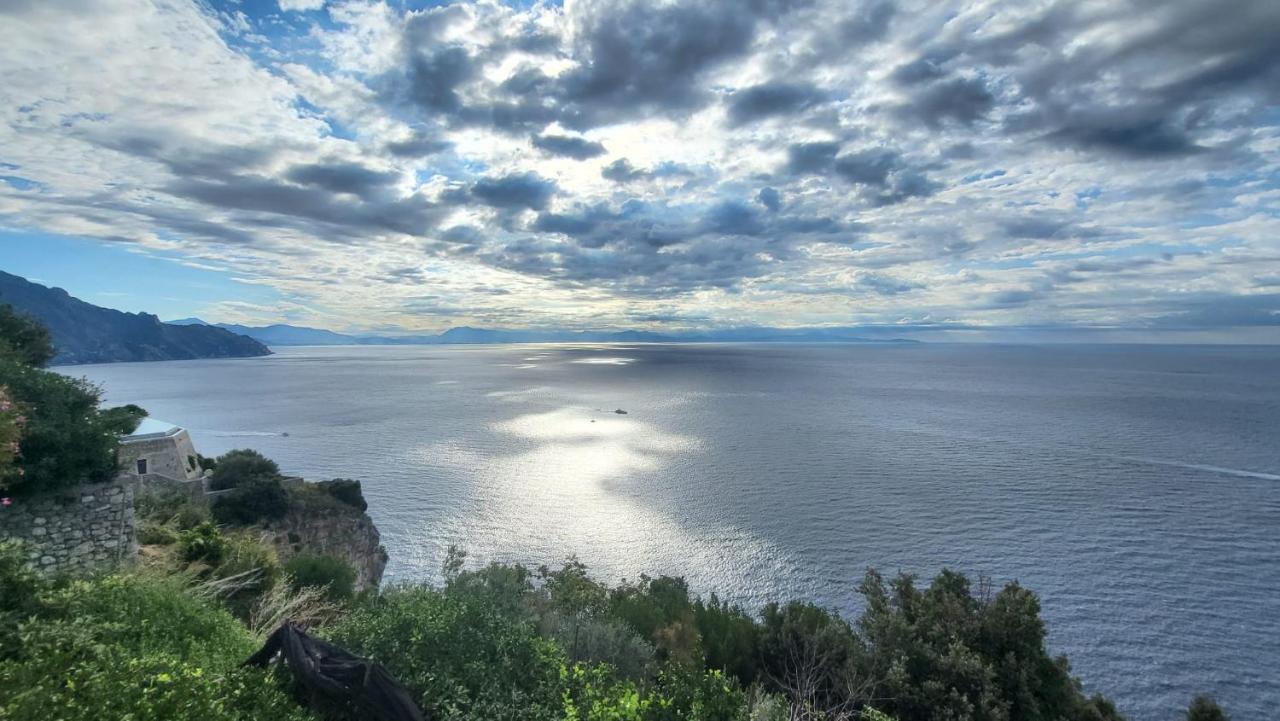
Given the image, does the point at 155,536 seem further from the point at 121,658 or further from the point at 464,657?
the point at 464,657

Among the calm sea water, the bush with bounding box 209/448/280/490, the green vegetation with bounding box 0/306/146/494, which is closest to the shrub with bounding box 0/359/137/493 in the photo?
the green vegetation with bounding box 0/306/146/494

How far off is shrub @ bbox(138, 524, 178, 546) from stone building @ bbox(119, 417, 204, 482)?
17.8 m

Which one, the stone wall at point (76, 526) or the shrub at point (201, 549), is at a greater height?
the stone wall at point (76, 526)

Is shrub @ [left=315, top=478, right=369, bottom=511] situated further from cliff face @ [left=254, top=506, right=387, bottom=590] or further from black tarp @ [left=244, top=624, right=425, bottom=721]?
black tarp @ [left=244, top=624, right=425, bottom=721]

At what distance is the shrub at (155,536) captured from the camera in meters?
18.5

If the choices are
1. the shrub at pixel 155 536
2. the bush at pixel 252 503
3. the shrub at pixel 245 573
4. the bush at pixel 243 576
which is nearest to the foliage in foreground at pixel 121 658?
the bush at pixel 243 576

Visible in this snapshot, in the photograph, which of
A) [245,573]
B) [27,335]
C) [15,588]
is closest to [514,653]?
[15,588]

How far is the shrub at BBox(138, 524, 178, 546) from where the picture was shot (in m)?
18.5

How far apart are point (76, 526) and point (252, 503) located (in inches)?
897

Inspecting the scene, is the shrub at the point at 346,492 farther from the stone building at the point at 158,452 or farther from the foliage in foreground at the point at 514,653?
the foliage in foreground at the point at 514,653

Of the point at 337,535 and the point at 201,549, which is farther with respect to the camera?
the point at 337,535

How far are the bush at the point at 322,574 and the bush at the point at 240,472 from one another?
58.5 ft

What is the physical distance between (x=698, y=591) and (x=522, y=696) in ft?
90.9

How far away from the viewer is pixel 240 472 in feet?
125
